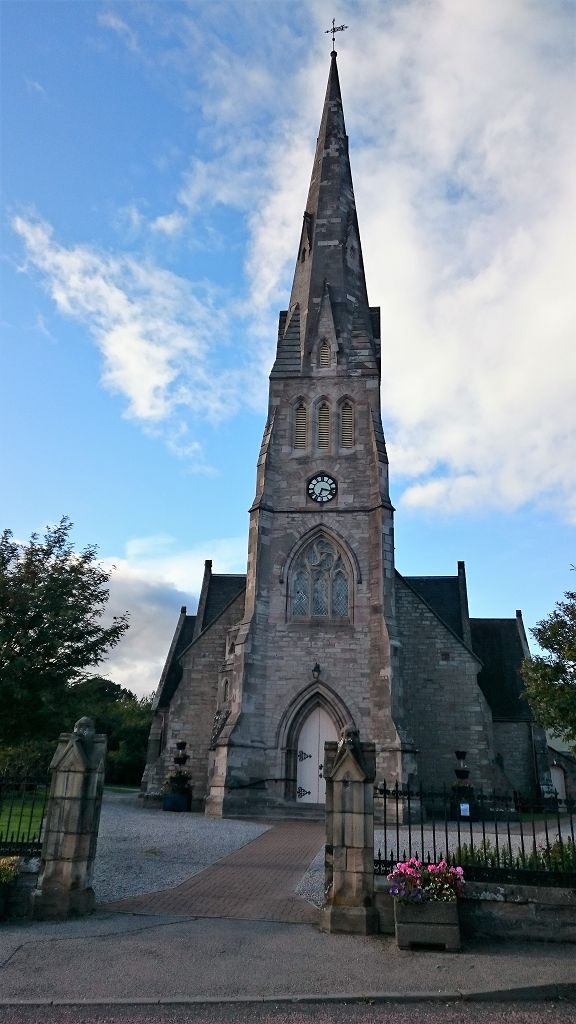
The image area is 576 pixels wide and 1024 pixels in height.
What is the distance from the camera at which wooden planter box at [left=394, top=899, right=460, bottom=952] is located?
783 centimetres

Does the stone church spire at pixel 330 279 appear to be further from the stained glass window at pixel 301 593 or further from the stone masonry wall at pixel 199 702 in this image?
the stone masonry wall at pixel 199 702

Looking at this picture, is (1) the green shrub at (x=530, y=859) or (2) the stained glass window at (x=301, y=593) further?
(2) the stained glass window at (x=301, y=593)

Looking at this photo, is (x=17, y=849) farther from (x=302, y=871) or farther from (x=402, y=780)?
(x=402, y=780)

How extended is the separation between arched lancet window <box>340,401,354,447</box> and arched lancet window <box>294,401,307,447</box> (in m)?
1.52

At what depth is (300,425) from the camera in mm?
28703

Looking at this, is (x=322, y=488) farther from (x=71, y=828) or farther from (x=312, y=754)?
(x=71, y=828)

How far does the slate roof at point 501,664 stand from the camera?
30.7 metres

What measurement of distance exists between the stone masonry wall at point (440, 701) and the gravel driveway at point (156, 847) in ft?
29.1

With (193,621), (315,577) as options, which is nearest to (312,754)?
(315,577)

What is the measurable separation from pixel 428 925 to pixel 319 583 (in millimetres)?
17988

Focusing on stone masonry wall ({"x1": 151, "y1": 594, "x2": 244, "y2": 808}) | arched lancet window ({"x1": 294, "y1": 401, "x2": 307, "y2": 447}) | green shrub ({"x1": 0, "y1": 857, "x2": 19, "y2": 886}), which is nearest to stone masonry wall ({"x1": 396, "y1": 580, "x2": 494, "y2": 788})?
stone masonry wall ({"x1": 151, "y1": 594, "x2": 244, "y2": 808})

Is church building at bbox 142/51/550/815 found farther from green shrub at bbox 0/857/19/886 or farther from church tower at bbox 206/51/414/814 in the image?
green shrub at bbox 0/857/19/886

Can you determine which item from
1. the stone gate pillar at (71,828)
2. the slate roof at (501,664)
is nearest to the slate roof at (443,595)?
the slate roof at (501,664)

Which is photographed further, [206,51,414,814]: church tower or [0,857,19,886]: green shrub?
[206,51,414,814]: church tower
